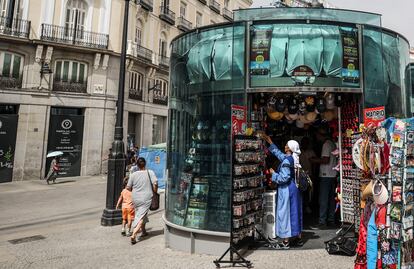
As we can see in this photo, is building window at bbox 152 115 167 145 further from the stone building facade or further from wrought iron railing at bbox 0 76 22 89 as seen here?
wrought iron railing at bbox 0 76 22 89

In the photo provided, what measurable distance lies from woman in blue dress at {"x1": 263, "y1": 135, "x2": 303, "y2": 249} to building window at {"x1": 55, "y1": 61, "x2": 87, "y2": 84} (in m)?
17.8

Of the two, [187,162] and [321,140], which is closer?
[187,162]

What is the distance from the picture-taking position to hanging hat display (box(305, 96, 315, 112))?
6285mm

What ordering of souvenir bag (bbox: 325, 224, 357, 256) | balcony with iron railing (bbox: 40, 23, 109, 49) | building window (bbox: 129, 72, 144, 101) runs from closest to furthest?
souvenir bag (bbox: 325, 224, 357, 256)
balcony with iron railing (bbox: 40, 23, 109, 49)
building window (bbox: 129, 72, 144, 101)

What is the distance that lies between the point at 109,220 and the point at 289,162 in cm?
482

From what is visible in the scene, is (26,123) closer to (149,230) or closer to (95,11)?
(95,11)

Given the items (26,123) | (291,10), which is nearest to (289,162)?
(291,10)

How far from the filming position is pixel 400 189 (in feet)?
13.6

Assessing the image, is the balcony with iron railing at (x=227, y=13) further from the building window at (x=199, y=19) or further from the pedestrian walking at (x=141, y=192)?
the pedestrian walking at (x=141, y=192)

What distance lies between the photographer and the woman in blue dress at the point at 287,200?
18.9 feet

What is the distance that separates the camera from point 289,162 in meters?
5.77

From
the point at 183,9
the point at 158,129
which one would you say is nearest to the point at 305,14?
the point at 158,129

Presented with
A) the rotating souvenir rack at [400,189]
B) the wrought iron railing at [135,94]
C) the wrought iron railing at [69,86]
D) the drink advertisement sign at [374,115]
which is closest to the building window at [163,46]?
the wrought iron railing at [135,94]

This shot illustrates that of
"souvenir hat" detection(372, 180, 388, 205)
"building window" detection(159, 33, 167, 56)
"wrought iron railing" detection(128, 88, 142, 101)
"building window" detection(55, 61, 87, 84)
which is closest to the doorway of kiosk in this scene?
"souvenir hat" detection(372, 180, 388, 205)
